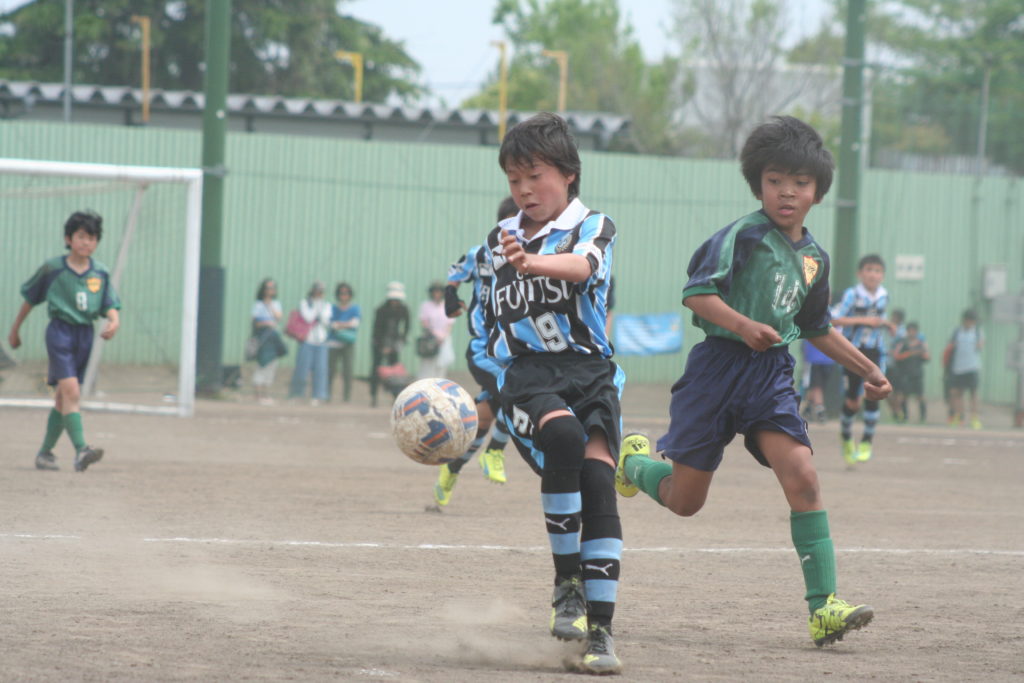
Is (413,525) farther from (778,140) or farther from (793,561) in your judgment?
(778,140)

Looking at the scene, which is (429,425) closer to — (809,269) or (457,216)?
(809,269)

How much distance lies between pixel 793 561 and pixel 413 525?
89.6 inches

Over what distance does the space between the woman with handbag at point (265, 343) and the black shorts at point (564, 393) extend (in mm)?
14740

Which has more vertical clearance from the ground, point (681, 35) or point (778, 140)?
point (681, 35)

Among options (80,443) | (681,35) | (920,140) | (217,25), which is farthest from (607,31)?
(80,443)

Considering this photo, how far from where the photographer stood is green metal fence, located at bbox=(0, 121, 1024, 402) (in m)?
22.1

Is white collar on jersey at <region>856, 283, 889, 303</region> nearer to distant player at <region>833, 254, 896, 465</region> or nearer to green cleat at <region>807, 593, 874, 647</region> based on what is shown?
distant player at <region>833, 254, 896, 465</region>

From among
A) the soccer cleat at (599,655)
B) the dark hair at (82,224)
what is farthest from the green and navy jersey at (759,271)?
the dark hair at (82,224)

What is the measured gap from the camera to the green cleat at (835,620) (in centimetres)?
507

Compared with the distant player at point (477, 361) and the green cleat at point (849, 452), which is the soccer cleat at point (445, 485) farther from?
the green cleat at point (849, 452)

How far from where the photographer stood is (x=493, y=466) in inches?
382

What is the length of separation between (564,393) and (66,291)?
6693 mm

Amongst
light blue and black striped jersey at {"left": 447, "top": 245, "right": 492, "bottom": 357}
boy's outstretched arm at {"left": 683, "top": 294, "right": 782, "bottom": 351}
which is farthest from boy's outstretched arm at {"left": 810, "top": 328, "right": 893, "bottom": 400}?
light blue and black striped jersey at {"left": 447, "top": 245, "right": 492, "bottom": 357}

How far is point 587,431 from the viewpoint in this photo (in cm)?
497
